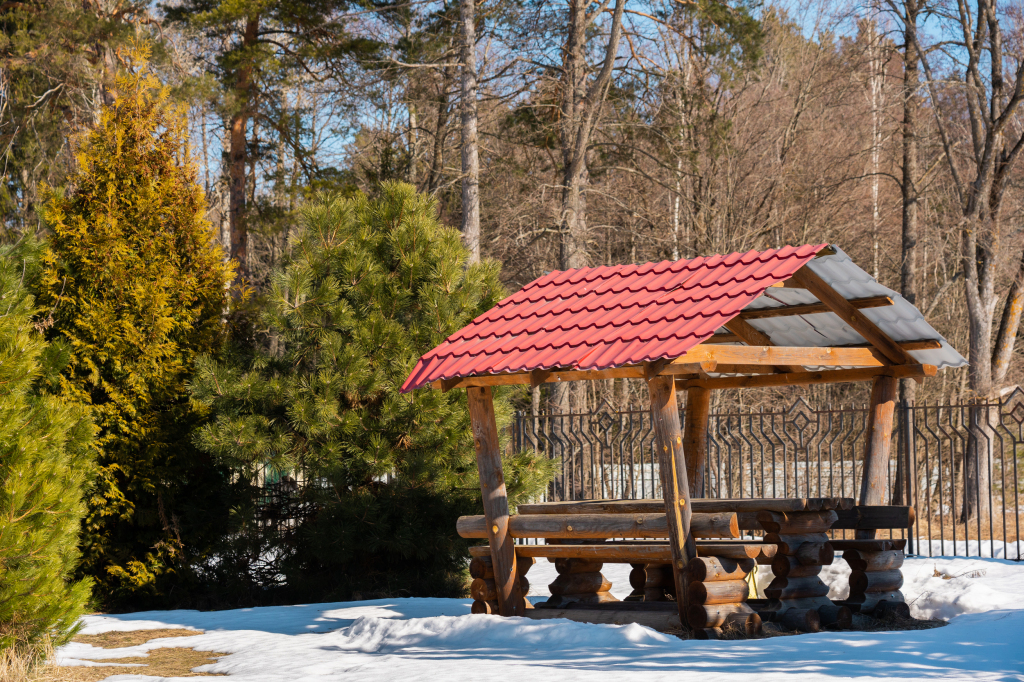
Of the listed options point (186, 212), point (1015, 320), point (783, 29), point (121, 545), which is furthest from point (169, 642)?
point (783, 29)

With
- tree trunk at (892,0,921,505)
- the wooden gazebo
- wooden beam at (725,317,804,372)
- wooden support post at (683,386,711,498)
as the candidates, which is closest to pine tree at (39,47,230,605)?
the wooden gazebo

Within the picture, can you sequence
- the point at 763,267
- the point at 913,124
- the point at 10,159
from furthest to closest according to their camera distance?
the point at 913,124, the point at 10,159, the point at 763,267

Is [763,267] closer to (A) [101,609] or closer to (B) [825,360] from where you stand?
(B) [825,360]

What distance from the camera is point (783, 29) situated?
20.5 meters

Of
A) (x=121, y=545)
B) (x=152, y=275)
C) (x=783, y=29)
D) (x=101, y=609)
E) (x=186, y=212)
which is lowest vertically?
(x=101, y=609)

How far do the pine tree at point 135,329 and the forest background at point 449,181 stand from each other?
0.07 metres

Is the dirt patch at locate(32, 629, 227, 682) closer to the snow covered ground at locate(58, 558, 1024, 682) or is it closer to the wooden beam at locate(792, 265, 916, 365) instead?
the snow covered ground at locate(58, 558, 1024, 682)

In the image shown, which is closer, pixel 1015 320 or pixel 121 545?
pixel 121 545

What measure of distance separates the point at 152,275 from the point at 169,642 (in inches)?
156

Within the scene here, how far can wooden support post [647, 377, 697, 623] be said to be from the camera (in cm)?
711

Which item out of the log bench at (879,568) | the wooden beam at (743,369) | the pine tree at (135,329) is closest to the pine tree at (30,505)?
the pine tree at (135,329)

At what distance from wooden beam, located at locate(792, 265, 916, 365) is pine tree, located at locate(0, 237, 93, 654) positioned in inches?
222

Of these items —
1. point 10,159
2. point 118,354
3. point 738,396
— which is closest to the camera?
point 118,354

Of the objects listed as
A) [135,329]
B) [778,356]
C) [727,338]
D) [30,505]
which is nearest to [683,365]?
[778,356]
